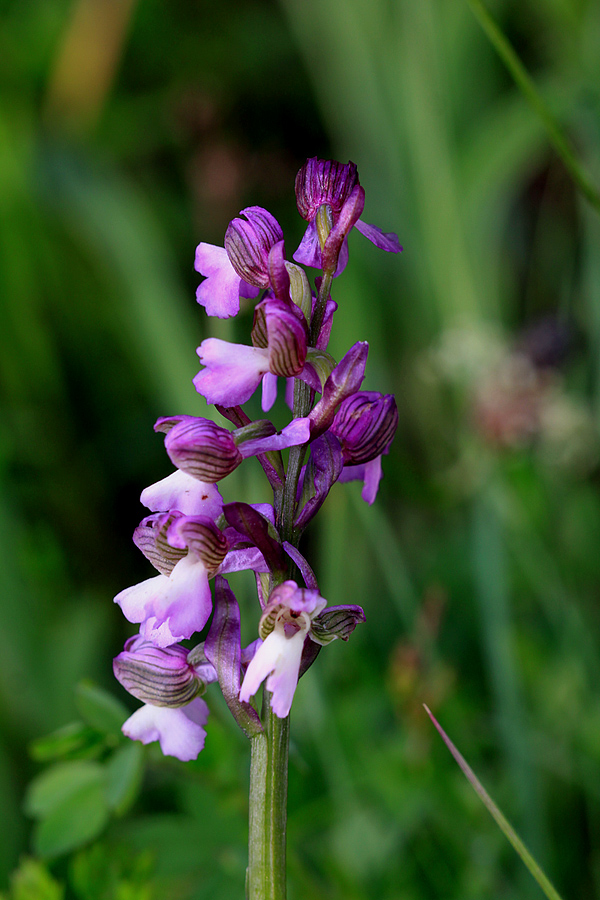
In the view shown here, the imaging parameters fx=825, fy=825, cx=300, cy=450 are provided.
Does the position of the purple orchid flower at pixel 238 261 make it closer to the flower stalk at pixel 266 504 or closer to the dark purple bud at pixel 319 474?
the flower stalk at pixel 266 504

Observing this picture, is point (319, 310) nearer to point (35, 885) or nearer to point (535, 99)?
point (535, 99)

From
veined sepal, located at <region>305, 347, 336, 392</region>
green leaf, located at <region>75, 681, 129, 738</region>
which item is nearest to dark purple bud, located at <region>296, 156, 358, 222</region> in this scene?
veined sepal, located at <region>305, 347, 336, 392</region>

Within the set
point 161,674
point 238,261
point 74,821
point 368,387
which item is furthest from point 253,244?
point 368,387

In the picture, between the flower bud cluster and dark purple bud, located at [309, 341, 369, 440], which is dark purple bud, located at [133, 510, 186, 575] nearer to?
the flower bud cluster

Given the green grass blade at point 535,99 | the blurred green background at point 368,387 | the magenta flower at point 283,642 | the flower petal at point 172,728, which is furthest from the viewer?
the blurred green background at point 368,387

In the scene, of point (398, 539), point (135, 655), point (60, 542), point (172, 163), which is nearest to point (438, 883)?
point (135, 655)

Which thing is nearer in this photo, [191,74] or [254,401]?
[254,401]

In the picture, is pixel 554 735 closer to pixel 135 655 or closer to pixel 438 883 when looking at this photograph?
pixel 438 883

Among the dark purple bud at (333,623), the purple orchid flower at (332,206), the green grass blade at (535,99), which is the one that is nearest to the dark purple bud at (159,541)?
the dark purple bud at (333,623)
